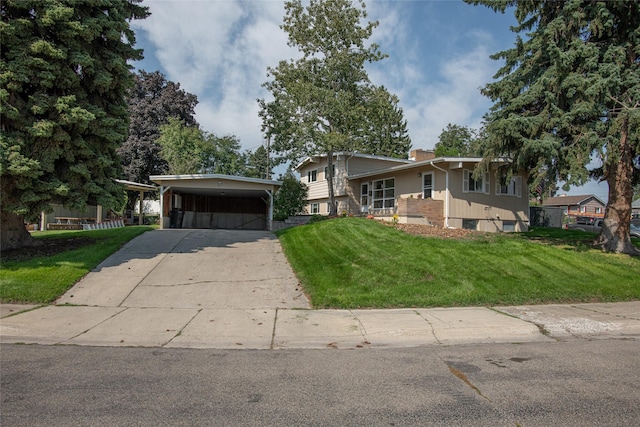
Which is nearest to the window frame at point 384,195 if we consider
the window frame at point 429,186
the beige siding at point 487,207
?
the window frame at point 429,186

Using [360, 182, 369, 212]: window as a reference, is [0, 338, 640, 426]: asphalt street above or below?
below

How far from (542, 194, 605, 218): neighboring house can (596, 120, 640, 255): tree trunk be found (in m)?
50.1

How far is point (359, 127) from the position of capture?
22000 mm

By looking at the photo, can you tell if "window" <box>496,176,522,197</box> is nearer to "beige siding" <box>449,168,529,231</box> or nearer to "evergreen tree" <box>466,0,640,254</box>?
"beige siding" <box>449,168,529,231</box>

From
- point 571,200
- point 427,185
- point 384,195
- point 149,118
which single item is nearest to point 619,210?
point 427,185

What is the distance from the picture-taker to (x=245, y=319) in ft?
22.8

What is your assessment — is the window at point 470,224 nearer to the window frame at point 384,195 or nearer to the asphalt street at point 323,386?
the window frame at point 384,195

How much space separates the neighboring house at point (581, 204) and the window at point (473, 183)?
4585 centimetres

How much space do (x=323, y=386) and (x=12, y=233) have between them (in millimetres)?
11008

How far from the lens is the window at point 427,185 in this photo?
20230 mm

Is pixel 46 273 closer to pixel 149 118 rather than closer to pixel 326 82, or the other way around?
pixel 326 82

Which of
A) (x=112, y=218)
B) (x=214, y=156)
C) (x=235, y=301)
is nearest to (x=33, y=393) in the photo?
(x=235, y=301)

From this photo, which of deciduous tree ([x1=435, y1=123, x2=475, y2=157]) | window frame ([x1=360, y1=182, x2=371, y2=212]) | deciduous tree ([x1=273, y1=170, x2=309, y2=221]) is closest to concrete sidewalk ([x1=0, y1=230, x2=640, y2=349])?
deciduous tree ([x1=273, y1=170, x2=309, y2=221])

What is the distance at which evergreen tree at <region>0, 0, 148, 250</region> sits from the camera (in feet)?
32.0
